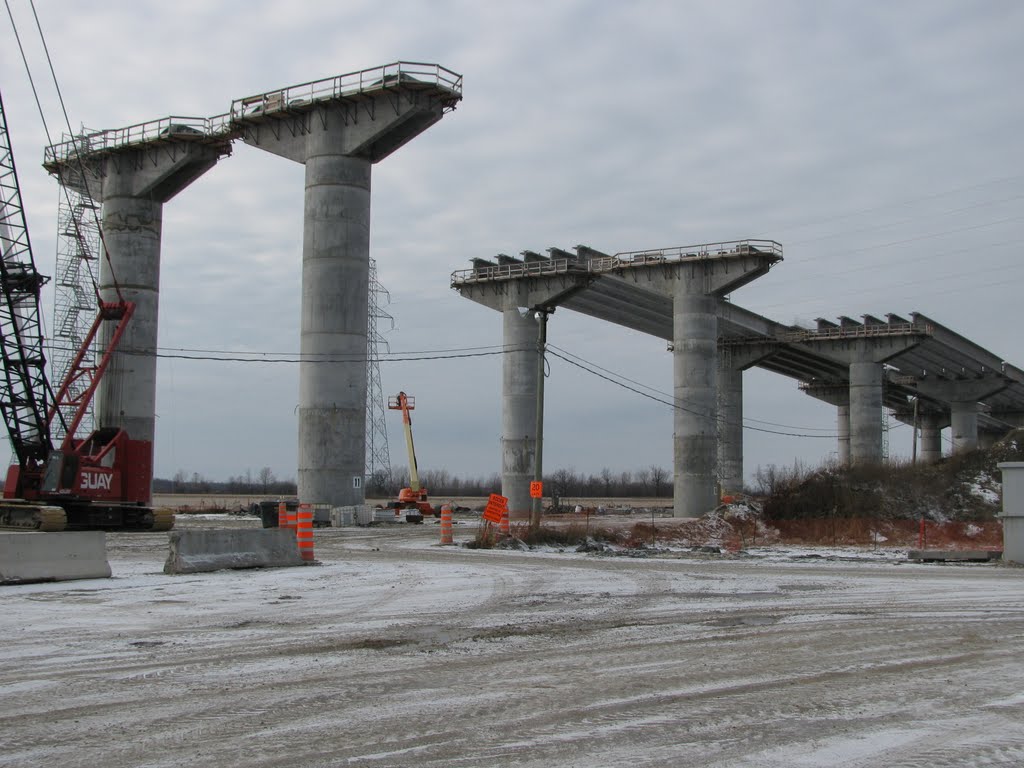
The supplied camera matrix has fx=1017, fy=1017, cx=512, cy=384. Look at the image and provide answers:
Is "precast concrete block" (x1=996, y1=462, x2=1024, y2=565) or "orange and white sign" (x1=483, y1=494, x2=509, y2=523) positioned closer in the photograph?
"precast concrete block" (x1=996, y1=462, x2=1024, y2=565)

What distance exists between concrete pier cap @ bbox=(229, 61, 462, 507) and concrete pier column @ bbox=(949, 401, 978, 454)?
63386mm

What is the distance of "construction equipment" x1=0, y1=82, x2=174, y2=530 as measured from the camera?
108ft

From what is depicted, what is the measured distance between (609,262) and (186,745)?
175 feet

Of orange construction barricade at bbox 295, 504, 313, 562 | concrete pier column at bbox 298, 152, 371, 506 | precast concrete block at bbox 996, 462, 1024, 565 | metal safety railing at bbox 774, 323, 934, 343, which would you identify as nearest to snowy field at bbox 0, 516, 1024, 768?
orange construction barricade at bbox 295, 504, 313, 562

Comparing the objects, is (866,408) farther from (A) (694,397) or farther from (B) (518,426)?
(B) (518,426)

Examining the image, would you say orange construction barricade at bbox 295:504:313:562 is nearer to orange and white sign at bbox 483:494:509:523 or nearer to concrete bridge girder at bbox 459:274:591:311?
orange and white sign at bbox 483:494:509:523

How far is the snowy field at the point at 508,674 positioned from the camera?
21.3ft

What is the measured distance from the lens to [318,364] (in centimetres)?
4316

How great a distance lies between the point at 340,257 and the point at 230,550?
1001 inches

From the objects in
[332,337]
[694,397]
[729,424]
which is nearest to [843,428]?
[729,424]

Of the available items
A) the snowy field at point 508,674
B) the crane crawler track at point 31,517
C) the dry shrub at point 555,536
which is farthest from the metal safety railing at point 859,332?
the snowy field at point 508,674

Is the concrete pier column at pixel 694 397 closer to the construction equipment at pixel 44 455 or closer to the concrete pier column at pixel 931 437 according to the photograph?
the construction equipment at pixel 44 455

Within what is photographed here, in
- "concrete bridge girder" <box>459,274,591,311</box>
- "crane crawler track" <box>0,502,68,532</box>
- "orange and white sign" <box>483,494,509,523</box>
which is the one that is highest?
"concrete bridge girder" <box>459,274,591,311</box>

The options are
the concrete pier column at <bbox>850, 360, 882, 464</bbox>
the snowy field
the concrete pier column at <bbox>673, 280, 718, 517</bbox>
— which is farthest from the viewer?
the concrete pier column at <bbox>850, 360, 882, 464</bbox>
